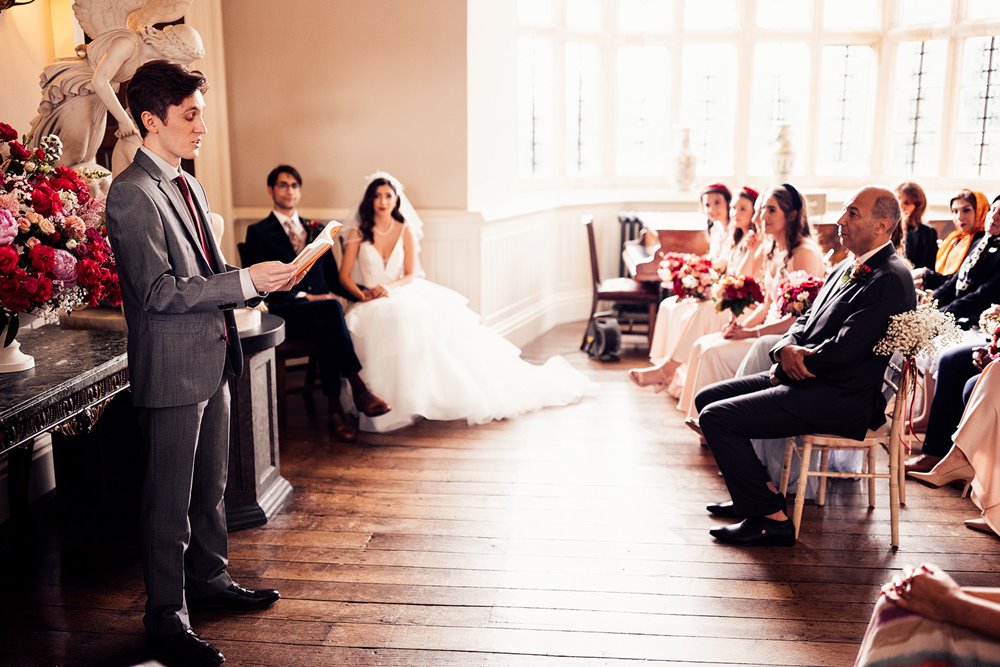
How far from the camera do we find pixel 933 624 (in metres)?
1.91

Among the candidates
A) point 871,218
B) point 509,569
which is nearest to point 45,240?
point 509,569

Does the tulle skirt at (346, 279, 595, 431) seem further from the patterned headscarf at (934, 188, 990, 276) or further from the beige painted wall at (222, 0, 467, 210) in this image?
the patterned headscarf at (934, 188, 990, 276)

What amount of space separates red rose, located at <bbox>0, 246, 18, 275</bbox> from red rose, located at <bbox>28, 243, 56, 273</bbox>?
95mm

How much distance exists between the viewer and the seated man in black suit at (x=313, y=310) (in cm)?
539

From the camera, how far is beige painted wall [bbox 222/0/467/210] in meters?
6.52

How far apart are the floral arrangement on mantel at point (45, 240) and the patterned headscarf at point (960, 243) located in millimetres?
4789

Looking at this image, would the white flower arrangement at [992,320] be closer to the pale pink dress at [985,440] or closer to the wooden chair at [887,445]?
the pale pink dress at [985,440]

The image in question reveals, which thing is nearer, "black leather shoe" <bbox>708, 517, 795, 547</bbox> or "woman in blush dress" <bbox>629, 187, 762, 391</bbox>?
"black leather shoe" <bbox>708, 517, 795, 547</bbox>

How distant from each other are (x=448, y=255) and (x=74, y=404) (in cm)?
407

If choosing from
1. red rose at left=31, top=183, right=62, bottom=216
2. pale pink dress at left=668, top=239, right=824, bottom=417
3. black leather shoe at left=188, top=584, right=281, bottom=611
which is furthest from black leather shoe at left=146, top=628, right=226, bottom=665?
pale pink dress at left=668, top=239, right=824, bottom=417

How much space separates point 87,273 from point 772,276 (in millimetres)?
3540

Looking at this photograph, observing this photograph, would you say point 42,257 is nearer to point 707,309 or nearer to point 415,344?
point 415,344

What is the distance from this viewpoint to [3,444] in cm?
251

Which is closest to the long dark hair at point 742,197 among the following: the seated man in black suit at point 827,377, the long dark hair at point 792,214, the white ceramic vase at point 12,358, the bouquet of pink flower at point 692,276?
the bouquet of pink flower at point 692,276
